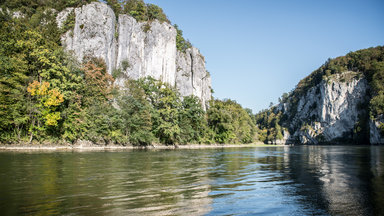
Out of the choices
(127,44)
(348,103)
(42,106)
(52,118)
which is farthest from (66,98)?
(348,103)

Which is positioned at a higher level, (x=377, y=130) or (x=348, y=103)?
(x=348, y=103)

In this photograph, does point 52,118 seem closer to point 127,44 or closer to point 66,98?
point 66,98

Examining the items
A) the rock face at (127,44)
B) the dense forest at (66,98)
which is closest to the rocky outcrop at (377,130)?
the dense forest at (66,98)

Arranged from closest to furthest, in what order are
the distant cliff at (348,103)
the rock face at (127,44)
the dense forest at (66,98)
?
the dense forest at (66,98)
the rock face at (127,44)
the distant cliff at (348,103)

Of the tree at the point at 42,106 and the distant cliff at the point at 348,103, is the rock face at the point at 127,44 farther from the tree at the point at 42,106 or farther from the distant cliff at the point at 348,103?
the distant cliff at the point at 348,103

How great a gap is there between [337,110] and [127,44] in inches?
4452

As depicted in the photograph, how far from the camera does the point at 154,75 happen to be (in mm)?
68438

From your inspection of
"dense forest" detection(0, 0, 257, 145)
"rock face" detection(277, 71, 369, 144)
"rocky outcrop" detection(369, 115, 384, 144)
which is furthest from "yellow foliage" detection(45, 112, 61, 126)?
"rock face" detection(277, 71, 369, 144)

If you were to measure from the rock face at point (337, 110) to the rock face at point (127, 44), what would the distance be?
84.4 meters

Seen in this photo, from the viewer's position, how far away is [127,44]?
212 ft

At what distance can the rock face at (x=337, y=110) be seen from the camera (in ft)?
397

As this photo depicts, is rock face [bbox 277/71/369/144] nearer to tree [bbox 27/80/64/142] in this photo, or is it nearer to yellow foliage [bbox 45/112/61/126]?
yellow foliage [bbox 45/112/61/126]

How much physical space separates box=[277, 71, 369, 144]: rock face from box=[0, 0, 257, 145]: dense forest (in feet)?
280

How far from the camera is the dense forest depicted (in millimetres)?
33094
